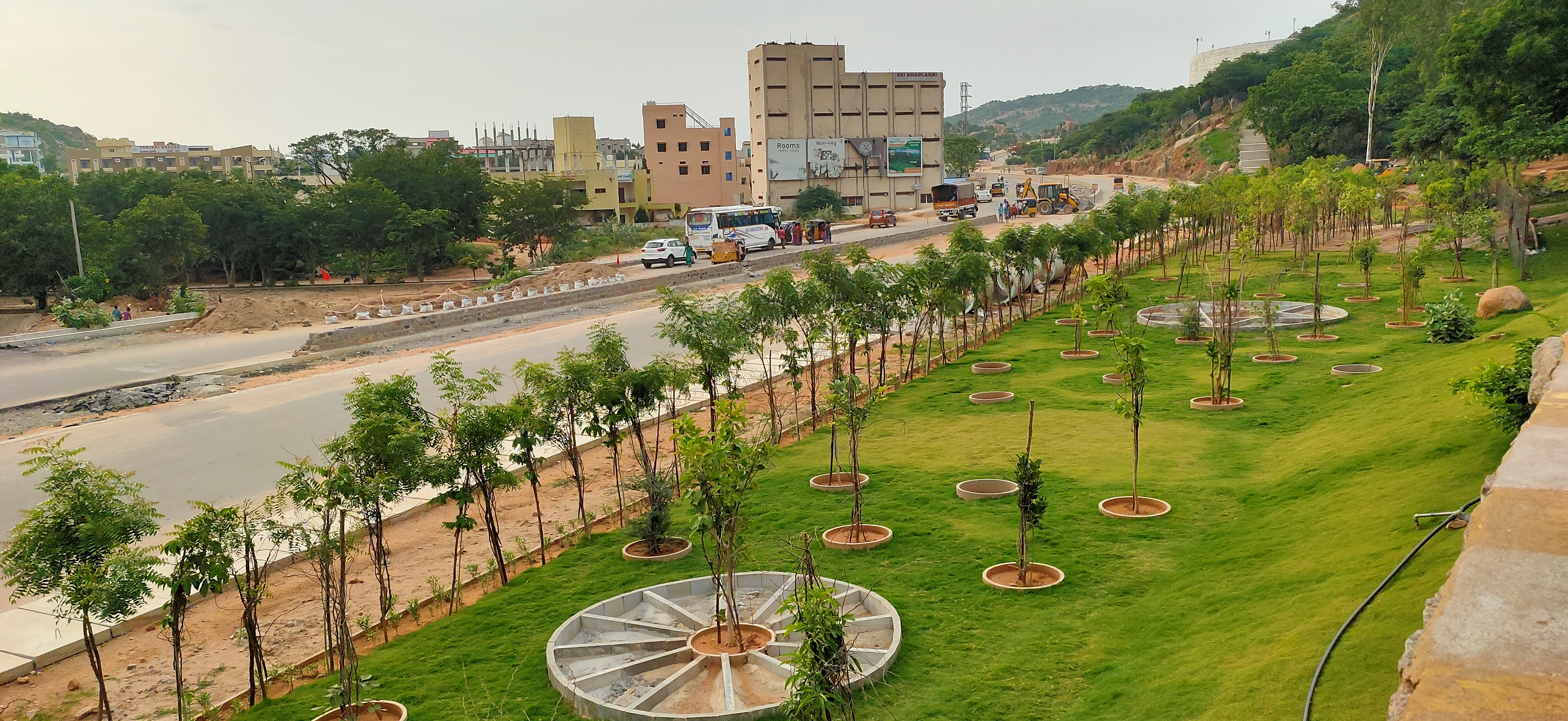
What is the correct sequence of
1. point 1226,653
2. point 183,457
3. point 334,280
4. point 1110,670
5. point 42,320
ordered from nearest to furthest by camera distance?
point 1226,653 → point 1110,670 → point 183,457 → point 42,320 → point 334,280

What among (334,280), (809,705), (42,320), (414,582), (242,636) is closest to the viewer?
(809,705)

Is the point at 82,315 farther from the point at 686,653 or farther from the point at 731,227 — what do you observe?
the point at 686,653

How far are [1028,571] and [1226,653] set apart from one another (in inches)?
107

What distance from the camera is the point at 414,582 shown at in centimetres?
1080

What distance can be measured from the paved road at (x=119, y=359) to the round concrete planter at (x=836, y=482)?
17.9 metres

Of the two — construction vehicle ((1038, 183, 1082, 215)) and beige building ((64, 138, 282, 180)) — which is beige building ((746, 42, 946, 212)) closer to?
construction vehicle ((1038, 183, 1082, 215))

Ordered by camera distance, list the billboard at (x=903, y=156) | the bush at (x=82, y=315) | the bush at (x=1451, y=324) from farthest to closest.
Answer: the billboard at (x=903, y=156) < the bush at (x=82, y=315) < the bush at (x=1451, y=324)

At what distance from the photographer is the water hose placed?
5.37 m

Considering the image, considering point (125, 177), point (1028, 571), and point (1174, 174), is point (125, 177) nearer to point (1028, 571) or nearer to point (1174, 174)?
point (1028, 571)

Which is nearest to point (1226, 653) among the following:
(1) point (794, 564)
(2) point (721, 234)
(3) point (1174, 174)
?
(1) point (794, 564)

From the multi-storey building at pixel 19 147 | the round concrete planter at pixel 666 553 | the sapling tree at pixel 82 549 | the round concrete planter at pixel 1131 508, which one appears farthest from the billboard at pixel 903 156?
the multi-storey building at pixel 19 147

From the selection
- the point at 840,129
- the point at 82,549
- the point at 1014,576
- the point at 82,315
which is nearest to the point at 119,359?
the point at 82,315

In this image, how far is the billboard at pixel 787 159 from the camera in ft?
249

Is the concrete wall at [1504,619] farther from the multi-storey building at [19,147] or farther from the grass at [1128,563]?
the multi-storey building at [19,147]
